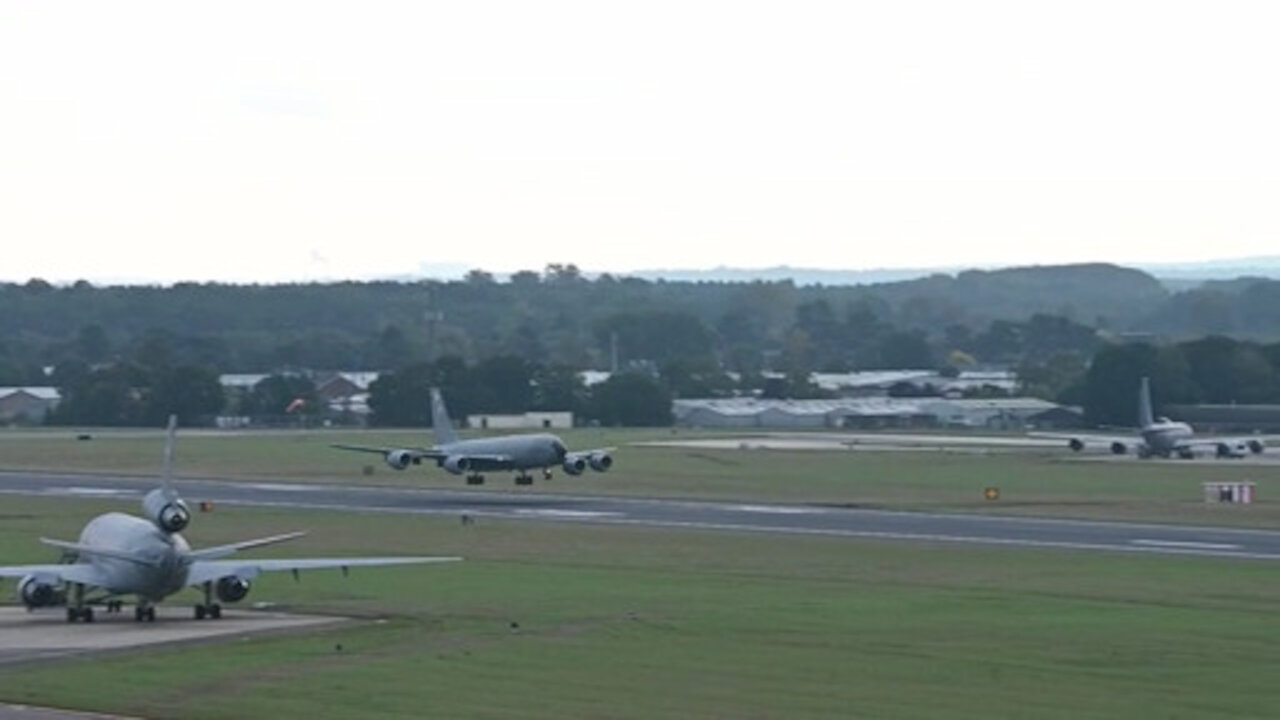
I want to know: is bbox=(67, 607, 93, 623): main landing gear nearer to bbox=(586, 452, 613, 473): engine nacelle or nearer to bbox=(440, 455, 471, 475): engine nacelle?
bbox=(586, 452, 613, 473): engine nacelle

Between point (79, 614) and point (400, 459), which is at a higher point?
point (400, 459)

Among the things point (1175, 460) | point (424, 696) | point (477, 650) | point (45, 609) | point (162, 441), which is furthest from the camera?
point (162, 441)

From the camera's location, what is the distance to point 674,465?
13675cm

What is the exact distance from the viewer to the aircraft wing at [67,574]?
59.8m

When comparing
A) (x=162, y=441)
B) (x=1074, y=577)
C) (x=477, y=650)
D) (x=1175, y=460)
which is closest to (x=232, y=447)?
(x=162, y=441)

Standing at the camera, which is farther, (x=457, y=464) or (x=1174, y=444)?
(x=1174, y=444)

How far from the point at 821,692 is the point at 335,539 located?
40883 mm

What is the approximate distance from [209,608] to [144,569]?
270 centimetres

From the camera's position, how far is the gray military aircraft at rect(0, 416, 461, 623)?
58.7 metres

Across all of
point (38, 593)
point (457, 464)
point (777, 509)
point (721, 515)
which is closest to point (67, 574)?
point (38, 593)

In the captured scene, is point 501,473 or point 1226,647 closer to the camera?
point 1226,647

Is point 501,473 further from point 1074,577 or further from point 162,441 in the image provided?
point 1074,577

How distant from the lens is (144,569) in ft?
193

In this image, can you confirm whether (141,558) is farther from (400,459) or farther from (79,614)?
(400,459)
